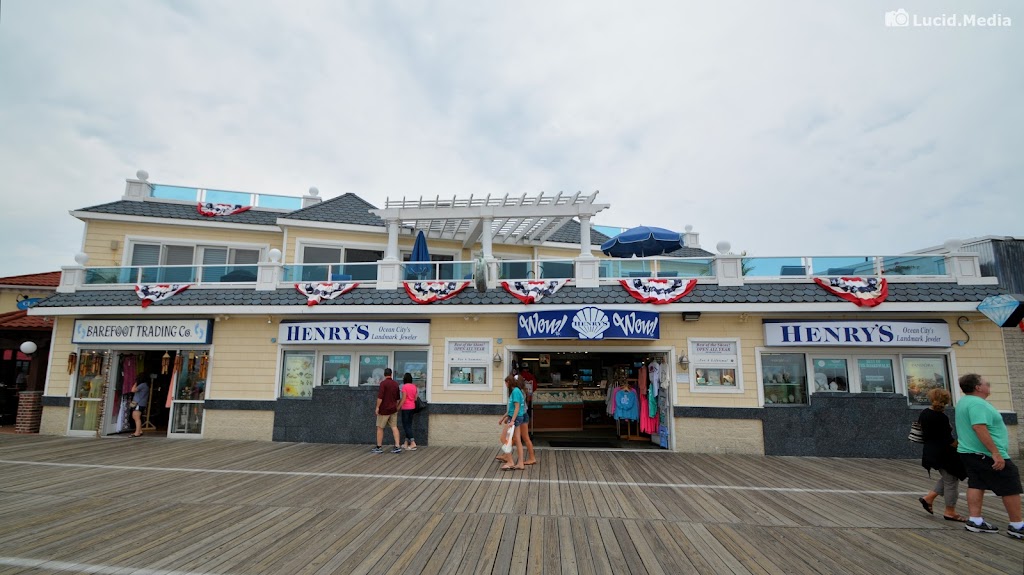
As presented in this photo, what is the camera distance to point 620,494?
7227mm

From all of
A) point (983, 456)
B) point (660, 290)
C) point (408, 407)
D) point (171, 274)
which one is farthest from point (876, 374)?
point (171, 274)

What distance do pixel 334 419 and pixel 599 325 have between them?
282 inches

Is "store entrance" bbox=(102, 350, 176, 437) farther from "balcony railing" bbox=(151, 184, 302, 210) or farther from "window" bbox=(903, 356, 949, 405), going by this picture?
"window" bbox=(903, 356, 949, 405)

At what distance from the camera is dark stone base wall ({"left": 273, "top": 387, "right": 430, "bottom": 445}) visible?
11.1m

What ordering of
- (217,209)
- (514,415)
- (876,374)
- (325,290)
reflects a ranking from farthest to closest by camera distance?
(217,209) → (325,290) → (876,374) → (514,415)

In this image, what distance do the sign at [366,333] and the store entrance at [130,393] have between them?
5.01m

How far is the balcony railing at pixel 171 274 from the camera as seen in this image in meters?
12.5

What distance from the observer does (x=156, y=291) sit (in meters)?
12.2

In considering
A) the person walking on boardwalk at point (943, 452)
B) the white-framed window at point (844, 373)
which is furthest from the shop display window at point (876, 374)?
the person walking on boardwalk at point (943, 452)

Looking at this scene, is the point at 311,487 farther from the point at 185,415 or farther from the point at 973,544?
the point at 973,544

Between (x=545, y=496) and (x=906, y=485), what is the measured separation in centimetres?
662

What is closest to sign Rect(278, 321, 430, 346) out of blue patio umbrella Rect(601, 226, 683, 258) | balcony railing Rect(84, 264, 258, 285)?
balcony railing Rect(84, 264, 258, 285)

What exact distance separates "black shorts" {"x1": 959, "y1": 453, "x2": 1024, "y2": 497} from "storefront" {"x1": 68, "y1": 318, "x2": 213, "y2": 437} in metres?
15.6

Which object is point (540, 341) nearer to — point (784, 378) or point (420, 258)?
point (420, 258)
